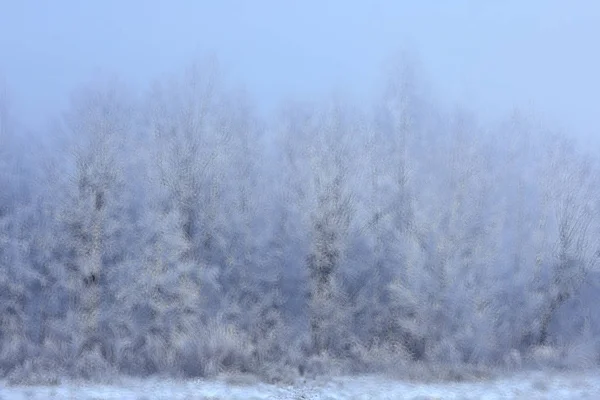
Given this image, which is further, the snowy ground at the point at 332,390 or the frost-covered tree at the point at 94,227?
the frost-covered tree at the point at 94,227

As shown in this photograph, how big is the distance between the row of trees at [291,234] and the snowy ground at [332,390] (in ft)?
5.66

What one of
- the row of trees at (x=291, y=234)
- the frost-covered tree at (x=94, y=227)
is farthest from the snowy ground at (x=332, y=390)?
the frost-covered tree at (x=94, y=227)

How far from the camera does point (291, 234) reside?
20203 mm

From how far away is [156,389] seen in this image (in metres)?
14.1

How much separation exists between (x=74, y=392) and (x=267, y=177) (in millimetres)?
9917

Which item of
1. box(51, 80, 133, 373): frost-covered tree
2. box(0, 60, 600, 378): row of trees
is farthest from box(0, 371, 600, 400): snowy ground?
box(51, 80, 133, 373): frost-covered tree

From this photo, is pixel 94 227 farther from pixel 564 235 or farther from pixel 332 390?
pixel 564 235

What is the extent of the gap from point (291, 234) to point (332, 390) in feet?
21.6

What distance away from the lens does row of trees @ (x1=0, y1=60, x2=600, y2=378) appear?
18.1 meters

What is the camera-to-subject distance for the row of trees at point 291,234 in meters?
18.1

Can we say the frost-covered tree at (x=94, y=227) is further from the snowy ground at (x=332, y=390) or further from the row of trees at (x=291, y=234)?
the snowy ground at (x=332, y=390)

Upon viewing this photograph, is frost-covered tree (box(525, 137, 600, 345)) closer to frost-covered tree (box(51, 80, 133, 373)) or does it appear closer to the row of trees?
the row of trees

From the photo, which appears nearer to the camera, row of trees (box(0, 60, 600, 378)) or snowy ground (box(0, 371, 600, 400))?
snowy ground (box(0, 371, 600, 400))

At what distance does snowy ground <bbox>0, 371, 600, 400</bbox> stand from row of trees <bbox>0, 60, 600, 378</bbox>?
1726 millimetres
